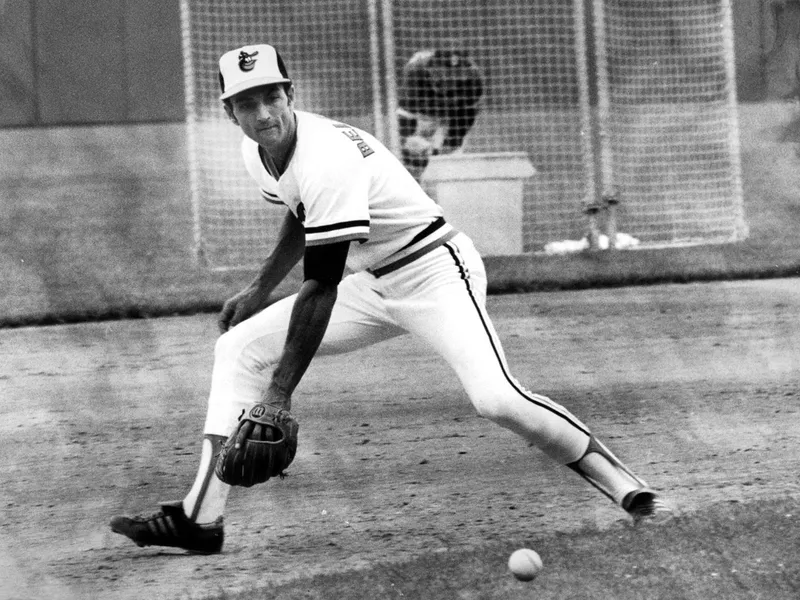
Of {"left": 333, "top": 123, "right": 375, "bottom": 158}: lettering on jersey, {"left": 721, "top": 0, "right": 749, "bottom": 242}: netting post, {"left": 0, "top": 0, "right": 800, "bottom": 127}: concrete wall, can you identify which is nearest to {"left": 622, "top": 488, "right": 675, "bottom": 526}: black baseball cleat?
{"left": 333, "top": 123, "right": 375, "bottom": 158}: lettering on jersey

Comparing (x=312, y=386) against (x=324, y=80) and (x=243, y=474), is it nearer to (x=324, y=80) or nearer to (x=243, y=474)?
(x=243, y=474)

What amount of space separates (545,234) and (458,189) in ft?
4.65

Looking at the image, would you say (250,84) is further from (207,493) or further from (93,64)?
(93,64)

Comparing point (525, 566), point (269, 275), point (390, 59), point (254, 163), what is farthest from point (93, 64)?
point (525, 566)

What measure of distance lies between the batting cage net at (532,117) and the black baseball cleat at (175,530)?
22.6 feet

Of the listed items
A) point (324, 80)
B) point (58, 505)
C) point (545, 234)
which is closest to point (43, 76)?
point (324, 80)

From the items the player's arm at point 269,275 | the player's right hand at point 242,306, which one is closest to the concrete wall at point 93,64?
the player's arm at point 269,275

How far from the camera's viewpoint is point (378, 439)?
618 cm

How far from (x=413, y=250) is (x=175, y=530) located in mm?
1376

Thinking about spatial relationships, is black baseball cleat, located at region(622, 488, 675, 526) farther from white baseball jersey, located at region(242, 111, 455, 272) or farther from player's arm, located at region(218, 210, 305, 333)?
player's arm, located at region(218, 210, 305, 333)

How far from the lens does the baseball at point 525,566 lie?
418cm

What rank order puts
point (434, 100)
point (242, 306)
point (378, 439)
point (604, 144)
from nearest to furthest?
point (242, 306) < point (378, 439) < point (604, 144) < point (434, 100)

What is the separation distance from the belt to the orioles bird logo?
882mm

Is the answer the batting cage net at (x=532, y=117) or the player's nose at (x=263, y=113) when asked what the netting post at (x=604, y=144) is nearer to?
the batting cage net at (x=532, y=117)
